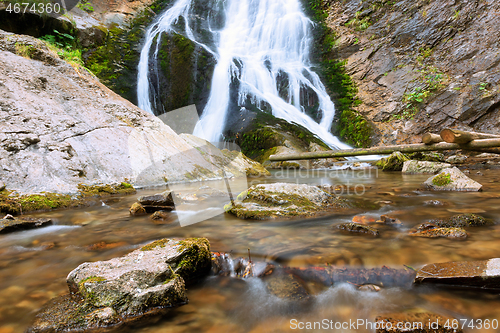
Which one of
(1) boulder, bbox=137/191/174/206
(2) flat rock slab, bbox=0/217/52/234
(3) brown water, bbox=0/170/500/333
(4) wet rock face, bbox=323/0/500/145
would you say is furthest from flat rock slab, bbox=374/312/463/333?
(4) wet rock face, bbox=323/0/500/145

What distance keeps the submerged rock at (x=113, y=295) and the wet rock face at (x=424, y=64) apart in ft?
49.8

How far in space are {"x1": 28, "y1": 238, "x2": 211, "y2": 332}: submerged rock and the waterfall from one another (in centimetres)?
1246

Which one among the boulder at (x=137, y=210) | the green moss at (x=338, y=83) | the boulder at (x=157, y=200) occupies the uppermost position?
the green moss at (x=338, y=83)

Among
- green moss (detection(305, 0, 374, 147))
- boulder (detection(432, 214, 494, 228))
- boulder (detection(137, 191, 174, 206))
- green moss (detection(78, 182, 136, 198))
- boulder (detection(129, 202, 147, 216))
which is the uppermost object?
green moss (detection(305, 0, 374, 147))

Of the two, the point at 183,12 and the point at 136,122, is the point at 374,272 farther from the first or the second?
the point at 183,12

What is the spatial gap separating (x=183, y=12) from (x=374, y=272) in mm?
26558

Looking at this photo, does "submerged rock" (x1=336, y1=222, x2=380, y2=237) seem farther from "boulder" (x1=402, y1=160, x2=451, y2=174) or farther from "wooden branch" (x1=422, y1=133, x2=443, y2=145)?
"boulder" (x1=402, y1=160, x2=451, y2=174)

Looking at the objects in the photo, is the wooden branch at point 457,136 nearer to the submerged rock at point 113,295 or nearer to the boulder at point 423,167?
the submerged rock at point 113,295

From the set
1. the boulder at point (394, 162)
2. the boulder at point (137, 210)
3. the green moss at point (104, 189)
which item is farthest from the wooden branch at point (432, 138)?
the boulder at point (394, 162)

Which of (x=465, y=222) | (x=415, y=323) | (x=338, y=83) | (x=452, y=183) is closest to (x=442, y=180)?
(x=452, y=183)

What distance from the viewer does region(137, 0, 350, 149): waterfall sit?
15086mm

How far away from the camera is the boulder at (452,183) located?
16.0 ft

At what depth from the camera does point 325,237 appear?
2699 mm

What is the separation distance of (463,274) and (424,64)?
17.1 m
